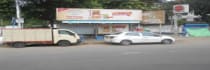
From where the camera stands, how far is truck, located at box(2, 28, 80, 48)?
2484 cm

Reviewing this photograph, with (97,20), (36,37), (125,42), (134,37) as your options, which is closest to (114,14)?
(97,20)

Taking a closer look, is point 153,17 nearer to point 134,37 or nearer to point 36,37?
point 134,37

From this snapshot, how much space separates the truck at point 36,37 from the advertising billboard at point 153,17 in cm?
1122

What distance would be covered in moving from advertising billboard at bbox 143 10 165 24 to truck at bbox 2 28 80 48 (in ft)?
36.8

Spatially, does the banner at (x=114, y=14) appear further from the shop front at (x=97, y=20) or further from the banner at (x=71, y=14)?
the banner at (x=71, y=14)

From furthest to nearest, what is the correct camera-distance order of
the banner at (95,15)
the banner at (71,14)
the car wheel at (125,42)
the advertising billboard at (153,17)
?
the advertising billboard at (153,17)
the banner at (95,15)
the banner at (71,14)
the car wheel at (125,42)

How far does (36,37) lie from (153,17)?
1398 cm

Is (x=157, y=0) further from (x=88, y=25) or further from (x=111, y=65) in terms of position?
(x=111, y=65)

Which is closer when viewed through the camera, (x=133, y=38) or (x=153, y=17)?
(x=133, y=38)

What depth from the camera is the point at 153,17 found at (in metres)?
35.3

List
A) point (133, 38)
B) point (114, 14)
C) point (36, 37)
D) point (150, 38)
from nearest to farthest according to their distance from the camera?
point (36, 37) → point (133, 38) → point (150, 38) → point (114, 14)

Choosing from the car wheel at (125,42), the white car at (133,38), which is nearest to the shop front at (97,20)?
the white car at (133,38)

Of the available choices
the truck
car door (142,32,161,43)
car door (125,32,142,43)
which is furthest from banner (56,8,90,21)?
car door (142,32,161,43)

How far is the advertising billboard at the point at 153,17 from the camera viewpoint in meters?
34.9
